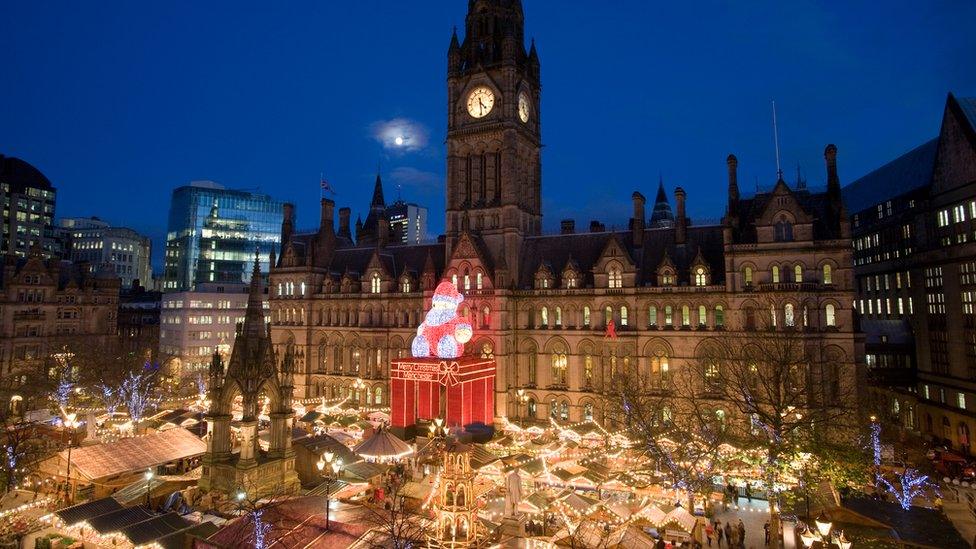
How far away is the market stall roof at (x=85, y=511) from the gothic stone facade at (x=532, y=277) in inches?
662

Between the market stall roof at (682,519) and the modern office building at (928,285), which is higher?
the modern office building at (928,285)

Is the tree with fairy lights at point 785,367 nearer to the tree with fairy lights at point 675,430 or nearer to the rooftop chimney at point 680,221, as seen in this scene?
the tree with fairy lights at point 675,430

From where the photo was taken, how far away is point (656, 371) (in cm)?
4850

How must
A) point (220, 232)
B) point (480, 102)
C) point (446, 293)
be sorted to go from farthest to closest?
point (220, 232) < point (480, 102) < point (446, 293)

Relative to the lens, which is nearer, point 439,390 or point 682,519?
point 682,519

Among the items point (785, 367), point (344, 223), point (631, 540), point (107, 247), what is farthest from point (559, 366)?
point (107, 247)

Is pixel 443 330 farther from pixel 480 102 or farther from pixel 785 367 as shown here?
pixel 785 367

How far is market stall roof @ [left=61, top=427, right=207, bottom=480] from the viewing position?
1245 inches

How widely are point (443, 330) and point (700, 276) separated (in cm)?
2335

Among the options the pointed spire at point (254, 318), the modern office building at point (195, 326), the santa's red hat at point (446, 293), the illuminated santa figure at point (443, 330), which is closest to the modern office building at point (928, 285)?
the illuminated santa figure at point (443, 330)

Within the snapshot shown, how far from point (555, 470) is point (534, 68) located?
4550 centimetres

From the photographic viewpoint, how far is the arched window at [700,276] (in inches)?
1858

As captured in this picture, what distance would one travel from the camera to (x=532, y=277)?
56312 millimetres

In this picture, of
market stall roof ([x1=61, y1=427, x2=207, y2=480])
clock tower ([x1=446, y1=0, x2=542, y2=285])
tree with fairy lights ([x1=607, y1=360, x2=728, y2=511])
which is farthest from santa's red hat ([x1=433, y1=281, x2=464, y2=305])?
market stall roof ([x1=61, y1=427, x2=207, y2=480])
